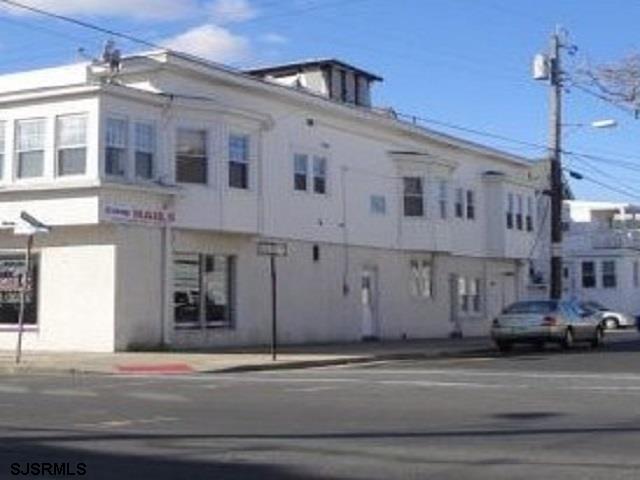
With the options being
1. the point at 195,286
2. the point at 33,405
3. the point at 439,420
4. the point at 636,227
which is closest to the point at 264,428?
the point at 439,420

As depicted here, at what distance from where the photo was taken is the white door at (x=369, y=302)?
132 feet

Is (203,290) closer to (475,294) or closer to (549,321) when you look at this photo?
(549,321)

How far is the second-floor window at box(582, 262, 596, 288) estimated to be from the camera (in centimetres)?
7006

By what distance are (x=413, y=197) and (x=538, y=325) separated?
9993 mm

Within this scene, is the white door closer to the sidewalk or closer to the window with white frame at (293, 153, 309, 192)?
the window with white frame at (293, 153, 309, 192)

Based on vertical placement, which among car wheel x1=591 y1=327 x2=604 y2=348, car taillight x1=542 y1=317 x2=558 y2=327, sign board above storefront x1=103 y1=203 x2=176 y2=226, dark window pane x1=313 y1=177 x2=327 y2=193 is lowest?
car wheel x1=591 y1=327 x2=604 y2=348

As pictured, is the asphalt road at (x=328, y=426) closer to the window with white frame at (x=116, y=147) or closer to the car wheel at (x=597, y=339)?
the window with white frame at (x=116, y=147)

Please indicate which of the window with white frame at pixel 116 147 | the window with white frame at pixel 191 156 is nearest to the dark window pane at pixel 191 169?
the window with white frame at pixel 191 156

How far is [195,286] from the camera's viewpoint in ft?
108

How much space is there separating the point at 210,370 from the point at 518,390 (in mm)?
7747

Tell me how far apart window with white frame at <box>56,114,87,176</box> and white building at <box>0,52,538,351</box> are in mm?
38

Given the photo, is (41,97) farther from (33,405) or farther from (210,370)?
(33,405)

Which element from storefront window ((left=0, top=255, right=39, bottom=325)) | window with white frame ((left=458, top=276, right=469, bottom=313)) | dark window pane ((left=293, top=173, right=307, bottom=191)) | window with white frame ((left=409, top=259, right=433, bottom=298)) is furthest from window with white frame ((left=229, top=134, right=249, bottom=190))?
window with white frame ((left=458, top=276, right=469, bottom=313))

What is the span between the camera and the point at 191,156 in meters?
32.7
